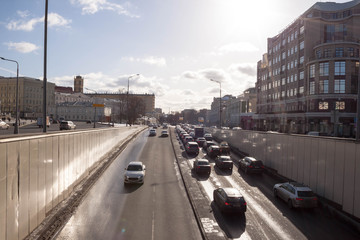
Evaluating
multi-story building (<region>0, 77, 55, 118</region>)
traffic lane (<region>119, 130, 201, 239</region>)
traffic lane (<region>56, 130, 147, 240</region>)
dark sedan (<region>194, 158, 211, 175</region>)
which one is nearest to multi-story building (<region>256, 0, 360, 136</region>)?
dark sedan (<region>194, 158, 211, 175</region>)

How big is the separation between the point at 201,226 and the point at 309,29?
57.3 metres

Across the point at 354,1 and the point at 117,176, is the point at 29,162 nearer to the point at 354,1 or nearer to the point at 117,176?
the point at 117,176

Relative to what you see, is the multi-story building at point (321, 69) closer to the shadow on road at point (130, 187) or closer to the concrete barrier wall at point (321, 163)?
the concrete barrier wall at point (321, 163)

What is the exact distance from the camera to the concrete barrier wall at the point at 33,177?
9.16 metres

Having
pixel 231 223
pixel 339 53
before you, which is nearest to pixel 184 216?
pixel 231 223

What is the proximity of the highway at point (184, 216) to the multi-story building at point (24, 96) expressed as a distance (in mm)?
102241

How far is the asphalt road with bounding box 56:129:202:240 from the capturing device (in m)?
12.2

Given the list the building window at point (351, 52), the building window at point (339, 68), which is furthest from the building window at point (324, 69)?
the building window at point (351, 52)

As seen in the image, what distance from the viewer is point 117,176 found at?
2328 centimetres

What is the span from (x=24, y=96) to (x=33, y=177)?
374ft

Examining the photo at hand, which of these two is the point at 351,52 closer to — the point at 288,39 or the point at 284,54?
the point at 288,39

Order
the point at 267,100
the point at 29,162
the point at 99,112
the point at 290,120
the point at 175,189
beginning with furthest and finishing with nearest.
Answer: the point at 99,112
the point at 267,100
the point at 290,120
the point at 175,189
the point at 29,162

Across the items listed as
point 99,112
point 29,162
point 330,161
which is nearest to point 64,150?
point 29,162

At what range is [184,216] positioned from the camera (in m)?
14.5
